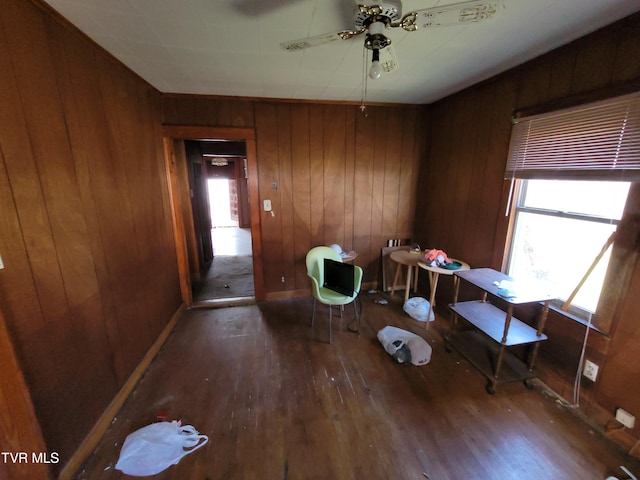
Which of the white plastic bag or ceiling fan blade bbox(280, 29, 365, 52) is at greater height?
ceiling fan blade bbox(280, 29, 365, 52)

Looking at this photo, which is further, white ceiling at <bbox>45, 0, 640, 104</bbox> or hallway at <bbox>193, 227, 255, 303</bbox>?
hallway at <bbox>193, 227, 255, 303</bbox>

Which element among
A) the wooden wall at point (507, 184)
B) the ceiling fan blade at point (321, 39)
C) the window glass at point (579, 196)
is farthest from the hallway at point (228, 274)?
the window glass at point (579, 196)

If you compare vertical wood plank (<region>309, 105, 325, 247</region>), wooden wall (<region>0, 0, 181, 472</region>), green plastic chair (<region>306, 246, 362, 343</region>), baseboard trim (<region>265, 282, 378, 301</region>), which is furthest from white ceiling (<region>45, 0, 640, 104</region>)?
baseboard trim (<region>265, 282, 378, 301</region>)

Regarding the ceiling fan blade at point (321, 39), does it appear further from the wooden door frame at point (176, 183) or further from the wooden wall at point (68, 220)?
the wooden door frame at point (176, 183)

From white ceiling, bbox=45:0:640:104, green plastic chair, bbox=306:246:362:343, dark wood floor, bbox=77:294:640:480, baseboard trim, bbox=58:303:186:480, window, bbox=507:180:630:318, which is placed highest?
white ceiling, bbox=45:0:640:104

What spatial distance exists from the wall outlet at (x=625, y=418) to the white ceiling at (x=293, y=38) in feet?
7.59

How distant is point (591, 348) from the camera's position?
173cm

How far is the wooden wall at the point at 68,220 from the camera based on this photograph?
3.87 feet

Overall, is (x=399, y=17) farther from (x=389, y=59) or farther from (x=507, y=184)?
(x=507, y=184)

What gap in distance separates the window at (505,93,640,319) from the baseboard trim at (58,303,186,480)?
3.28 m

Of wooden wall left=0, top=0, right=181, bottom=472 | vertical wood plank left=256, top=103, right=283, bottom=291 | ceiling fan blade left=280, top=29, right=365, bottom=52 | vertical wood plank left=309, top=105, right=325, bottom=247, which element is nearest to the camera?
wooden wall left=0, top=0, right=181, bottom=472

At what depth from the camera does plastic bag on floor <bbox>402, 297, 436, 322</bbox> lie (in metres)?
2.95

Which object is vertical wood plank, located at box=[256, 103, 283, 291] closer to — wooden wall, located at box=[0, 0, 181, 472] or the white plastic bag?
wooden wall, located at box=[0, 0, 181, 472]

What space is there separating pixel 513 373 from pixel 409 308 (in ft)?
3.78
